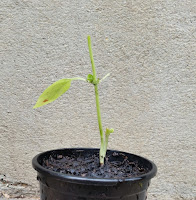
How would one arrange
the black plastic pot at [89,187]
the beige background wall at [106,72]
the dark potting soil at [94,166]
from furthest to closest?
the beige background wall at [106,72] < the dark potting soil at [94,166] < the black plastic pot at [89,187]

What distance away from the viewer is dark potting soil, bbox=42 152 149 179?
667mm

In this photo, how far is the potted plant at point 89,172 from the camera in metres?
0.57

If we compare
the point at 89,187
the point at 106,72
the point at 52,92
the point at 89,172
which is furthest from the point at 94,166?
the point at 106,72

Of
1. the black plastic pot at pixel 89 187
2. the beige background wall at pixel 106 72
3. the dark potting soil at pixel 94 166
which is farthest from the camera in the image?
the beige background wall at pixel 106 72

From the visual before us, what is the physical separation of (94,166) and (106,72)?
0.53 m

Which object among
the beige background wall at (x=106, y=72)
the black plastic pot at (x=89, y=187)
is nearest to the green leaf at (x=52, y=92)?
the black plastic pot at (x=89, y=187)

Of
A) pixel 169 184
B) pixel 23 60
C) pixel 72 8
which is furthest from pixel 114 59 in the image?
pixel 169 184

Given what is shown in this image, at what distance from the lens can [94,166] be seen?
71 centimetres

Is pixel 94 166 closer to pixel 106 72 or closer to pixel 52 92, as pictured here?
pixel 52 92

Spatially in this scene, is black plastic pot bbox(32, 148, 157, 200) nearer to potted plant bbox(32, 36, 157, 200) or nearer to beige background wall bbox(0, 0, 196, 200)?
potted plant bbox(32, 36, 157, 200)

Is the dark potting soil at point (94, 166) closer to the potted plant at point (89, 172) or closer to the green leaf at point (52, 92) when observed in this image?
the potted plant at point (89, 172)

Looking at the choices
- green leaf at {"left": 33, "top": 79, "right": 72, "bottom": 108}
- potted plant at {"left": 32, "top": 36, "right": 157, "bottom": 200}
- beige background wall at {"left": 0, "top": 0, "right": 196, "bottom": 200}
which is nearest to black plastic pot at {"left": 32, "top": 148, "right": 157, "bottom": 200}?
potted plant at {"left": 32, "top": 36, "right": 157, "bottom": 200}

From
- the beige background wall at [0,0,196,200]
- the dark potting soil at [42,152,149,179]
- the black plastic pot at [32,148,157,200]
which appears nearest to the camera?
the black plastic pot at [32,148,157,200]

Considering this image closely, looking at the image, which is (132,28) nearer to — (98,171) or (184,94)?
(184,94)
